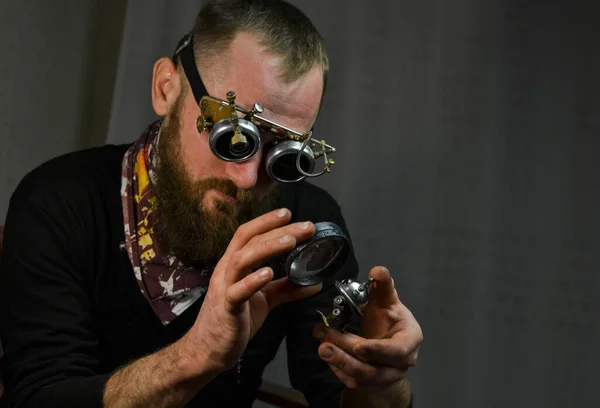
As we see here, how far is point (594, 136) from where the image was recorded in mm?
2189

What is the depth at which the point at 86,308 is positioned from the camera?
1369 millimetres

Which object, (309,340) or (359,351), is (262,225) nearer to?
(359,351)

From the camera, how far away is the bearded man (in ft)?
3.77

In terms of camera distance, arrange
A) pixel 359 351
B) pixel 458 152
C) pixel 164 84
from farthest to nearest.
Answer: pixel 458 152 → pixel 164 84 → pixel 359 351

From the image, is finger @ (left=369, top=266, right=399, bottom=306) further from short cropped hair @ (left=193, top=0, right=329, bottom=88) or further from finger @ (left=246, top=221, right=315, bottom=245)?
short cropped hair @ (left=193, top=0, right=329, bottom=88)

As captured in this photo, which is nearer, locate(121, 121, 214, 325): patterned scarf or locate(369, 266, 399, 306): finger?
locate(369, 266, 399, 306): finger

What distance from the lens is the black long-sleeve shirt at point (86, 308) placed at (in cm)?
125

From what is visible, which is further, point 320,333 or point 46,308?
point 46,308

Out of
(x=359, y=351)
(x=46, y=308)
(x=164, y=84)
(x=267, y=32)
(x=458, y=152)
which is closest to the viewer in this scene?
(x=359, y=351)

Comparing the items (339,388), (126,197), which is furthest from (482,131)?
(126,197)

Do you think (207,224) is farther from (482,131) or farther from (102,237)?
(482,131)

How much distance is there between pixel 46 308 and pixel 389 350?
665 mm

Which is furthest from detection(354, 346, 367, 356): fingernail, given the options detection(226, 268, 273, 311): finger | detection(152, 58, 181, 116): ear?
detection(152, 58, 181, 116): ear

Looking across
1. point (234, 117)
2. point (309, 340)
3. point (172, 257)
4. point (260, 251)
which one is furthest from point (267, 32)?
point (309, 340)
